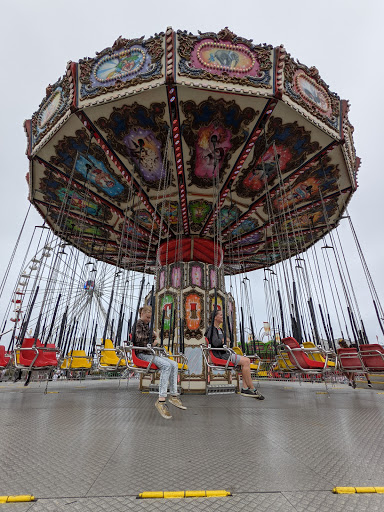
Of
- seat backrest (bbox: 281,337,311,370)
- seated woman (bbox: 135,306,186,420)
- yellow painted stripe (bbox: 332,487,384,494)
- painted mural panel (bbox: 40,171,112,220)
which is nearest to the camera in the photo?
yellow painted stripe (bbox: 332,487,384,494)

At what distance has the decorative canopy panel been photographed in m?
7.21

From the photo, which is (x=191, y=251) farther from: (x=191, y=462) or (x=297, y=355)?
(x=191, y=462)

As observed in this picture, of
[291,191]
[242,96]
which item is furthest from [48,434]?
[291,191]

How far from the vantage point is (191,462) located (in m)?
2.26

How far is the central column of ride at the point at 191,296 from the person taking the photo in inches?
412

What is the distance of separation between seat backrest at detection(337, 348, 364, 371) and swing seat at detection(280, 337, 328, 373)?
1712 millimetres

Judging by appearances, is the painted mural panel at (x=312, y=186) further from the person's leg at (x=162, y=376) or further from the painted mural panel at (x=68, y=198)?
the person's leg at (x=162, y=376)

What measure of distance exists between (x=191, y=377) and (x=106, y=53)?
998cm

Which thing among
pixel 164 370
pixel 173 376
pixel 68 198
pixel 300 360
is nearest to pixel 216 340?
pixel 173 376

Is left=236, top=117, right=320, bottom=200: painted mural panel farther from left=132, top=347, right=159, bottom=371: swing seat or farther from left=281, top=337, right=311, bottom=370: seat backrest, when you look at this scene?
left=132, top=347, right=159, bottom=371: swing seat

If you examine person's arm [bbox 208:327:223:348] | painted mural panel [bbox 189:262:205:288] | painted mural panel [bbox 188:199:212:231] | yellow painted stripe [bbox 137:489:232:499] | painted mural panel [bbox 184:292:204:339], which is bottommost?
yellow painted stripe [bbox 137:489:232:499]

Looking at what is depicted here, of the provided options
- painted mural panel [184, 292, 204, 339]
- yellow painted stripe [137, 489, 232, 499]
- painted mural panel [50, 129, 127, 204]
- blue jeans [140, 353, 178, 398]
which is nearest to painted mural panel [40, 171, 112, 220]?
painted mural panel [50, 129, 127, 204]

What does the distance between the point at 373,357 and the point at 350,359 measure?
1.75 feet

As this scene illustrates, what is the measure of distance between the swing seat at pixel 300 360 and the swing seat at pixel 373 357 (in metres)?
1.54
